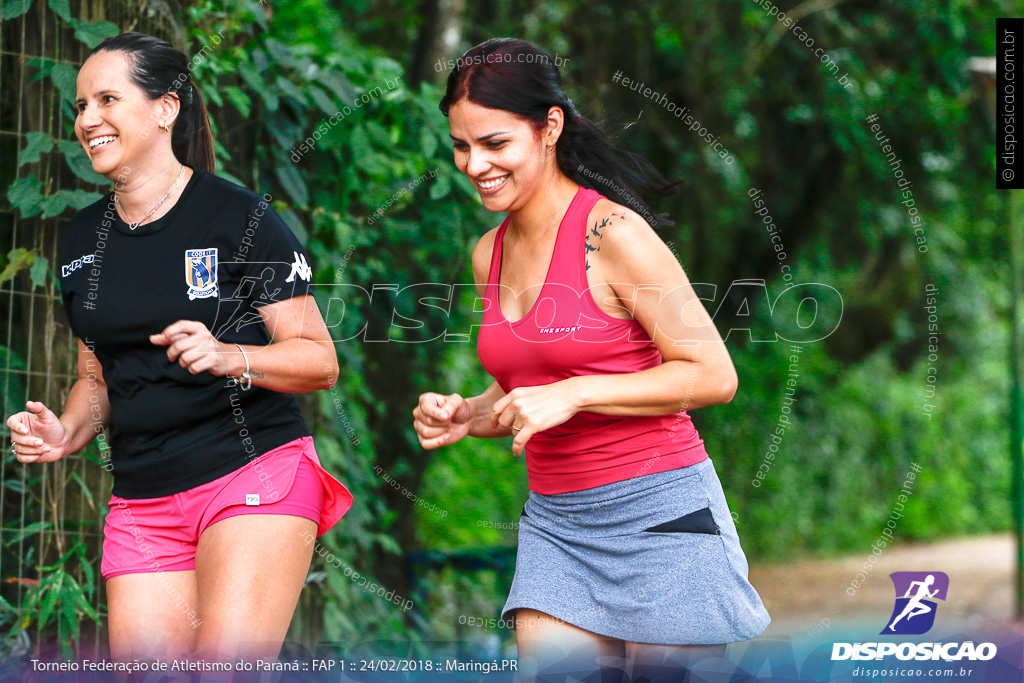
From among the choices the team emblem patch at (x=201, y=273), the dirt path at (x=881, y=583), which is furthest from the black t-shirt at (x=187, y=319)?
the dirt path at (x=881, y=583)

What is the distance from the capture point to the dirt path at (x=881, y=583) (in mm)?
7875

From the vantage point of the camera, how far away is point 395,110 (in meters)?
3.41

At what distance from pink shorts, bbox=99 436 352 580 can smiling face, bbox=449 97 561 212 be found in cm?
68

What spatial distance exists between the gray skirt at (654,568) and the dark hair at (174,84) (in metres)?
1.17

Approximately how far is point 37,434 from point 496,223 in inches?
88.0

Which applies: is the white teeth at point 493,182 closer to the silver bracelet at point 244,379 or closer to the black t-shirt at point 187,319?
the black t-shirt at point 187,319

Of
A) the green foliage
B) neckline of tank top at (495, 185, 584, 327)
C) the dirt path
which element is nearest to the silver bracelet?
neckline of tank top at (495, 185, 584, 327)

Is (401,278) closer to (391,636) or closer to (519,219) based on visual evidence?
(391,636)

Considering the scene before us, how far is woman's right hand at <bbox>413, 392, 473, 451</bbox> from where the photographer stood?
1.90 metres

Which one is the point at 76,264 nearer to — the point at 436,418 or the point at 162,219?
the point at 162,219

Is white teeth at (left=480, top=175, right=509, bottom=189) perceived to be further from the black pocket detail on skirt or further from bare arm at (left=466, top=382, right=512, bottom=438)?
the black pocket detail on skirt

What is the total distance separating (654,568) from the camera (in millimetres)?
1896

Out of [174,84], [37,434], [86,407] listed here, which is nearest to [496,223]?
[174,84]

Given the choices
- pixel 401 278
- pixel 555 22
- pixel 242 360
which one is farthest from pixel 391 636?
pixel 555 22
